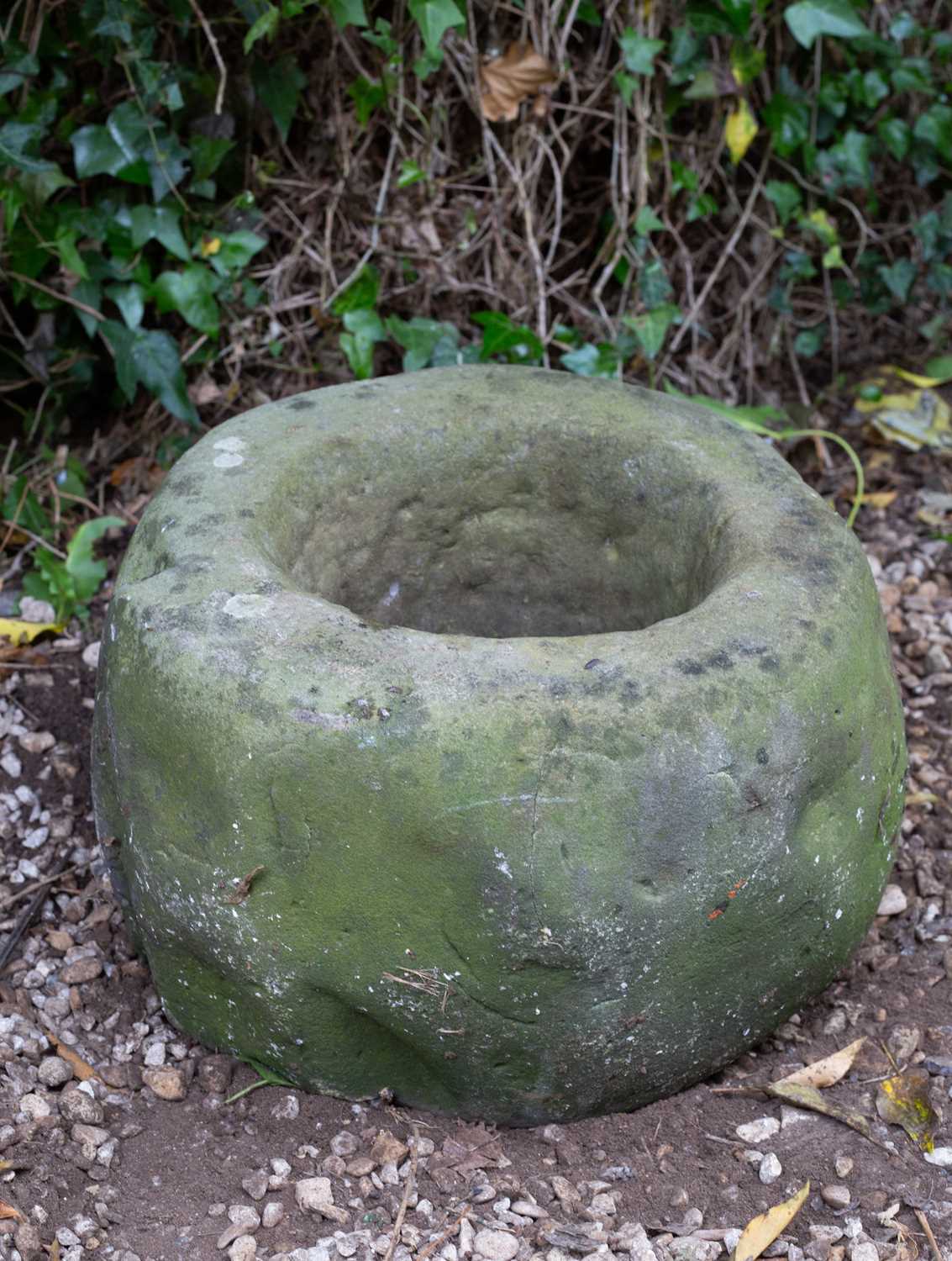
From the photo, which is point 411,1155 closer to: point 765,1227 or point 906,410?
point 765,1227

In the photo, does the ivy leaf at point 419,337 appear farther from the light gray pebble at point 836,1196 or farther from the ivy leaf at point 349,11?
the light gray pebble at point 836,1196

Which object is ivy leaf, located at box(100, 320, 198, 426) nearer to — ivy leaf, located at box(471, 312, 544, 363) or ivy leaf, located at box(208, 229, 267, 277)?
ivy leaf, located at box(208, 229, 267, 277)

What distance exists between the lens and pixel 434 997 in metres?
1.73

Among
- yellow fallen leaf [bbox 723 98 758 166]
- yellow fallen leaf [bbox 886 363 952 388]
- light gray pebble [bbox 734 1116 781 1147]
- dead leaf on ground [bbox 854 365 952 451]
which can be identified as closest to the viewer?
light gray pebble [bbox 734 1116 781 1147]

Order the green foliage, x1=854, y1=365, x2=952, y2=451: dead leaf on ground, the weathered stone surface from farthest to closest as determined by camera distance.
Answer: x1=854, y1=365, x2=952, y2=451: dead leaf on ground, the green foliage, the weathered stone surface

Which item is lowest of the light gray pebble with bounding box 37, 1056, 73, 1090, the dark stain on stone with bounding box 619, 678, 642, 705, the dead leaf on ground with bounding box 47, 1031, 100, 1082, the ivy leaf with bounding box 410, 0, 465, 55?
the dead leaf on ground with bounding box 47, 1031, 100, 1082

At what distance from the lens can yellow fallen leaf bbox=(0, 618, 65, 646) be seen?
2812 mm

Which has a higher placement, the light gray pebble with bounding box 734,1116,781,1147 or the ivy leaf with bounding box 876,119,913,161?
the ivy leaf with bounding box 876,119,913,161

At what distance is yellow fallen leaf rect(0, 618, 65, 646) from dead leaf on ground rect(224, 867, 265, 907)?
124cm

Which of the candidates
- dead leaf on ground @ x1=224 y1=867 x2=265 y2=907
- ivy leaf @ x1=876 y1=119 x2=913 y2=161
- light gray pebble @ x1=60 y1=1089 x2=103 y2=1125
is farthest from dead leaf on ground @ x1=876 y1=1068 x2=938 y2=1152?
ivy leaf @ x1=876 y1=119 x2=913 y2=161

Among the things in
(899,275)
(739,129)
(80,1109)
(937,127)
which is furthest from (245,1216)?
(937,127)

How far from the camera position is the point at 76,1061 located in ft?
6.66

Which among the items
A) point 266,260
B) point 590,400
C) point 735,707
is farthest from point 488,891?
point 266,260

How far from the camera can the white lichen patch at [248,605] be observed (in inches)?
70.9
